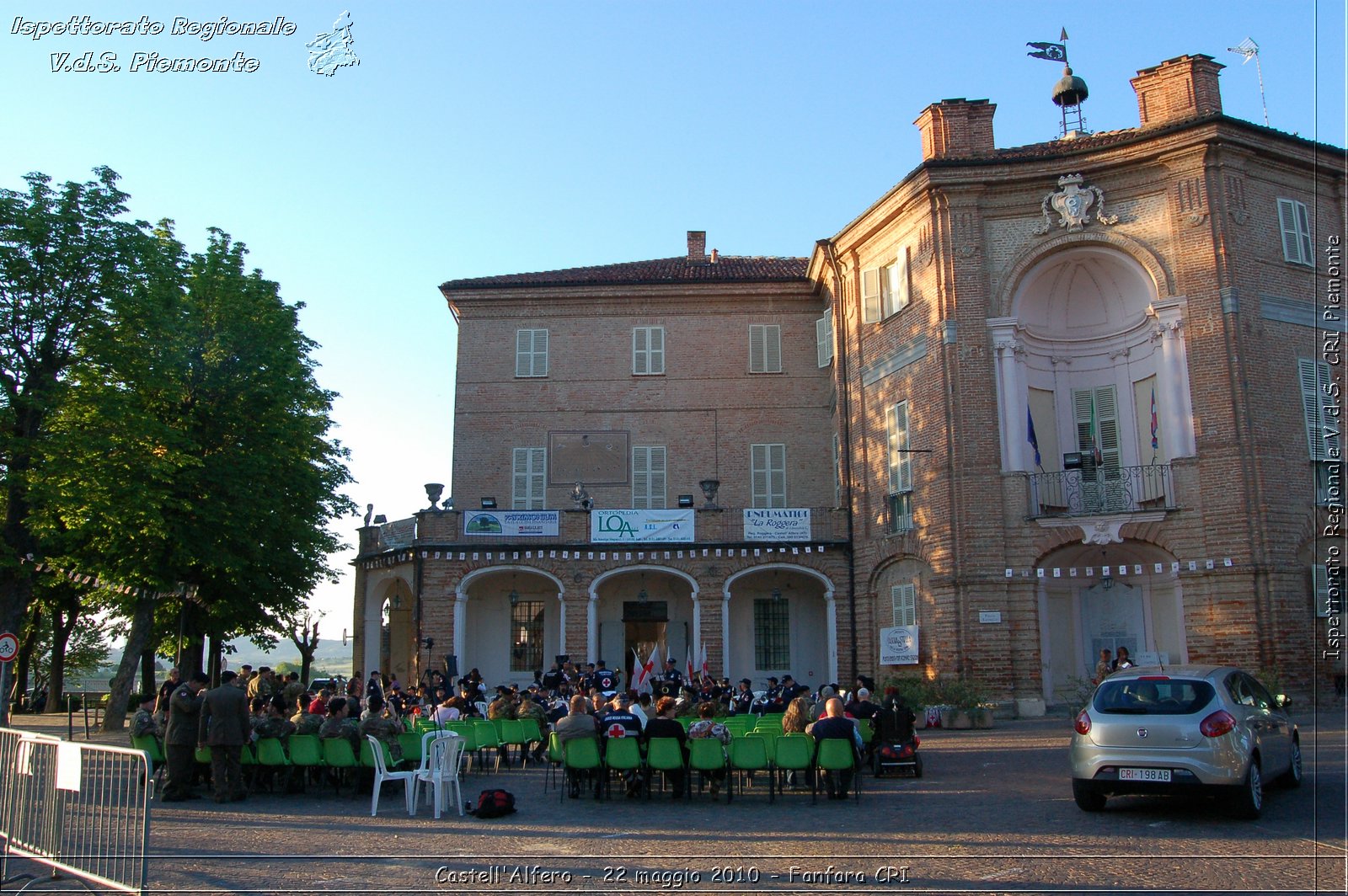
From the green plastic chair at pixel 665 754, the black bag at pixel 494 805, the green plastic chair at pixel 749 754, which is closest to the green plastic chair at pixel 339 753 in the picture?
the black bag at pixel 494 805

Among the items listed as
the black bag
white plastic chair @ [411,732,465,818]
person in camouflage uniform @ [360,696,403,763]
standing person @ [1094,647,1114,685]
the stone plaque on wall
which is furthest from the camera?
the stone plaque on wall

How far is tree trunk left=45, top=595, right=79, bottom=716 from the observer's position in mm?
28245

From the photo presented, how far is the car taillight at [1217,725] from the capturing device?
351 inches

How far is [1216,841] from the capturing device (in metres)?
8.34

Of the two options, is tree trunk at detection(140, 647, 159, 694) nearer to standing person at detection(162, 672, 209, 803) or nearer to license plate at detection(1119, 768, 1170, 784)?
standing person at detection(162, 672, 209, 803)

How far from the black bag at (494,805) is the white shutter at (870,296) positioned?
672 inches

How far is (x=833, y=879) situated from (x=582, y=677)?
1445cm

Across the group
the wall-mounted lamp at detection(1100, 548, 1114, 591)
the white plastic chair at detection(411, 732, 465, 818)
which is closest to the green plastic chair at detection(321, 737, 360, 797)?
the white plastic chair at detection(411, 732, 465, 818)

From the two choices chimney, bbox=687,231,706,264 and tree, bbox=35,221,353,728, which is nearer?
tree, bbox=35,221,353,728

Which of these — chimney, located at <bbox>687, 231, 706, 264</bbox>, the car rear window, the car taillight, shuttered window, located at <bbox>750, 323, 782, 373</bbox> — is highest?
chimney, located at <bbox>687, 231, 706, 264</bbox>

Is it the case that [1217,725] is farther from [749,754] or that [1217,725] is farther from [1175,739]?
[749,754]

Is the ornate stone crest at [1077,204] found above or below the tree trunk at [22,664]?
above

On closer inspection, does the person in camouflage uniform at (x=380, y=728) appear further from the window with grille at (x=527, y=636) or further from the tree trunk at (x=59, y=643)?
the tree trunk at (x=59, y=643)

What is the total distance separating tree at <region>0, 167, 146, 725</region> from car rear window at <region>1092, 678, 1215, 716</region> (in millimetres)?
18351
